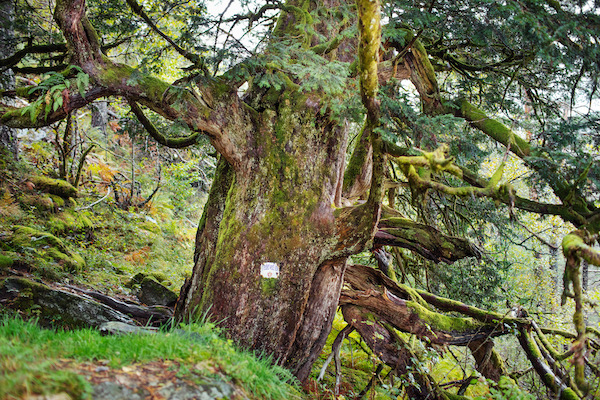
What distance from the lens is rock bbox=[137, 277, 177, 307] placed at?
6.34m

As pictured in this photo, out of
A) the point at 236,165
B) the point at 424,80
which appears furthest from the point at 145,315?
the point at 424,80

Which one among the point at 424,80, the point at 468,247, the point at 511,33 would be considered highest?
Answer: the point at 511,33

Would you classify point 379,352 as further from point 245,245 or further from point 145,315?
point 145,315

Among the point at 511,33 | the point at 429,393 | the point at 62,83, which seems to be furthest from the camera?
the point at 429,393

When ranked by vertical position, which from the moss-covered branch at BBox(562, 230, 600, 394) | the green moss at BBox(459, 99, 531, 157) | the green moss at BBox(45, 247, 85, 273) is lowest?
the green moss at BBox(45, 247, 85, 273)

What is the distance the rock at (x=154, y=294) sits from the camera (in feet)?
20.8

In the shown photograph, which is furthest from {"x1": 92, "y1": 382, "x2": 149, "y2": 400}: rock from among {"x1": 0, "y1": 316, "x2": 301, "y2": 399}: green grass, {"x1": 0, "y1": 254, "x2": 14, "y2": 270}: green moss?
{"x1": 0, "y1": 254, "x2": 14, "y2": 270}: green moss

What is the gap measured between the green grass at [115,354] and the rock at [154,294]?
9.28ft

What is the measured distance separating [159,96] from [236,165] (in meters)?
1.25

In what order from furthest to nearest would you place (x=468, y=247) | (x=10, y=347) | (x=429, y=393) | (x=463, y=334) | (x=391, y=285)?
(x=391, y=285) → (x=463, y=334) → (x=429, y=393) → (x=468, y=247) → (x=10, y=347)

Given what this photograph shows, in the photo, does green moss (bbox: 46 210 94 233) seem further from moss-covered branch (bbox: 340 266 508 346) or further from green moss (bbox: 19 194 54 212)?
moss-covered branch (bbox: 340 266 508 346)

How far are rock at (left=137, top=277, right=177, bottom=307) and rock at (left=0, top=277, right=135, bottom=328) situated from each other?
107 cm

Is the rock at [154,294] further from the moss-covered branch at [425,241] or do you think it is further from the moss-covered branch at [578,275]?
Answer: the moss-covered branch at [578,275]

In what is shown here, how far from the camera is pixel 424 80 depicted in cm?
551
